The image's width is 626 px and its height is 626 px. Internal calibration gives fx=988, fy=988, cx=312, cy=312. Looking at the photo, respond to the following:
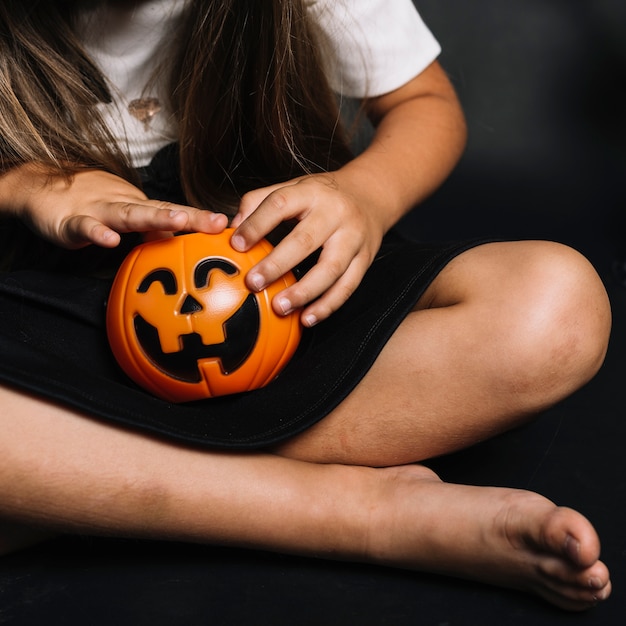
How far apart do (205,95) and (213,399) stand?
0.43 m

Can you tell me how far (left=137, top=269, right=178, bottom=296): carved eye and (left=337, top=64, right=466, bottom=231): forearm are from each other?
0.88 ft

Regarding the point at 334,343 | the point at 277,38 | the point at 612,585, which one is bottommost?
the point at 612,585

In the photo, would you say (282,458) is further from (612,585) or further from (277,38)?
(277,38)

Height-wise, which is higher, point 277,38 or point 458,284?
point 277,38

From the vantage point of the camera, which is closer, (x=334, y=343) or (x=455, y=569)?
(x=455, y=569)

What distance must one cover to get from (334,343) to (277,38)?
1.36 ft

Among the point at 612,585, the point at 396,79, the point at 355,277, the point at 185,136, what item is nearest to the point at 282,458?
the point at 355,277

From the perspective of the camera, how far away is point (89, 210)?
42.6 inches

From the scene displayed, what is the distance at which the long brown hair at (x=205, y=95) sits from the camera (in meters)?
1.24

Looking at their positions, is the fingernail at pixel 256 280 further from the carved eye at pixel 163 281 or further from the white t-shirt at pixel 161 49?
the white t-shirt at pixel 161 49

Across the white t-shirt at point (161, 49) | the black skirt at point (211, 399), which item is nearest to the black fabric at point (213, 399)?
the black skirt at point (211, 399)

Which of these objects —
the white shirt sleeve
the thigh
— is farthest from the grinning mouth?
the white shirt sleeve

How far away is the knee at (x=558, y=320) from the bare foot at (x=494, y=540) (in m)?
0.14

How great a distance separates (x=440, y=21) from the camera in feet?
7.22
